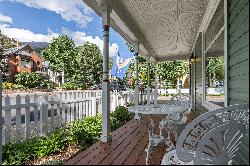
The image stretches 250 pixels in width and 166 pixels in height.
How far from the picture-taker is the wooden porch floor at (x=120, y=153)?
11.4 ft

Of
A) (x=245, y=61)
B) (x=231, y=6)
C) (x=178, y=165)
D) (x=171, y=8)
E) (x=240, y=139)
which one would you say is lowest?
(x=178, y=165)

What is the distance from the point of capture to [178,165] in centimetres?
261

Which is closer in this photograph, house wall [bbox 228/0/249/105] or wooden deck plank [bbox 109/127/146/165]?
house wall [bbox 228/0/249/105]

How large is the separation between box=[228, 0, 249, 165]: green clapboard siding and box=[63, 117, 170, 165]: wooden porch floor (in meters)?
1.24

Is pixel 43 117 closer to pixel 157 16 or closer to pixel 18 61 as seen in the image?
pixel 157 16

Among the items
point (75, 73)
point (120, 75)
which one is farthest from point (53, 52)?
point (120, 75)

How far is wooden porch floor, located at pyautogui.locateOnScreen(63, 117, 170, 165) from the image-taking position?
3479 mm

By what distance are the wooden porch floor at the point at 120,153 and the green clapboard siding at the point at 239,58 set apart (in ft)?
4.07

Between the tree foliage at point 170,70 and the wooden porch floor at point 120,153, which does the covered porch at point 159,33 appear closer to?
the wooden porch floor at point 120,153

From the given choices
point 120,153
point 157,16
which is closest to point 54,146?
point 120,153

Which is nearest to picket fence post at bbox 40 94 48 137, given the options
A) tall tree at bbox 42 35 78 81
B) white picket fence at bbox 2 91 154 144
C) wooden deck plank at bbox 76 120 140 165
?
white picket fence at bbox 2 91 154 144

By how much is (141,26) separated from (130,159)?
166 inches

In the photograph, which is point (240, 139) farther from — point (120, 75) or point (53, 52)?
point (53, 52)

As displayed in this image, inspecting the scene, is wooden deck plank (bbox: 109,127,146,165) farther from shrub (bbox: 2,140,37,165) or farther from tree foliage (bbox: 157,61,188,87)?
tree foliage (bbox: 157,61,188,87)
